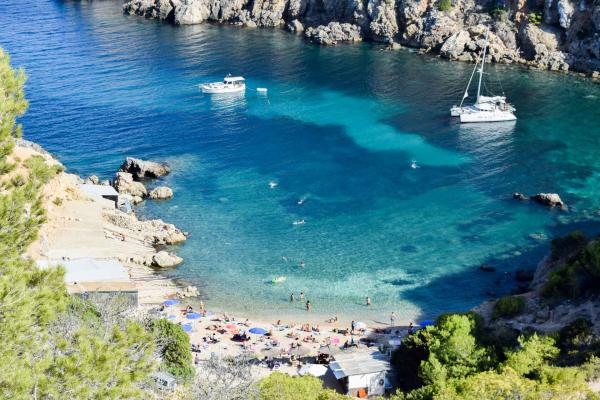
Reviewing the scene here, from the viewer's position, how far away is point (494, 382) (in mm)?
30875

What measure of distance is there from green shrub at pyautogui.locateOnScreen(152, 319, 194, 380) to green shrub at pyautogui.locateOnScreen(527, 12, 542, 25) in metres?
85.7

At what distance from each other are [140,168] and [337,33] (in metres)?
58.0

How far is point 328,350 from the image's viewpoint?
153ft

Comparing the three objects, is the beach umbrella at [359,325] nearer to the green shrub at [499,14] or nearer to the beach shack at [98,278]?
the beach shack at [98,278]

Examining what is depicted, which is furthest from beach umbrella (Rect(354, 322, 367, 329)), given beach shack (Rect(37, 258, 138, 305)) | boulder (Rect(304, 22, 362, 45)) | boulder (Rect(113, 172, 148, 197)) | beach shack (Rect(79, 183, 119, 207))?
boulder (Rect(304, 22, 362, 45))

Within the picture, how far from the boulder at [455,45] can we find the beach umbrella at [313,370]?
250 feet

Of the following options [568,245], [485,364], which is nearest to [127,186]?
[568,245]

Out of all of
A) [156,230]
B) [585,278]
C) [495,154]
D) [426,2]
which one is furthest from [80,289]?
[426,2]

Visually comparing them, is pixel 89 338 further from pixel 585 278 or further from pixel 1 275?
pixel 585 278

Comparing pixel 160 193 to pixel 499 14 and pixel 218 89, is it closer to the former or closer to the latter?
pixel 218 89

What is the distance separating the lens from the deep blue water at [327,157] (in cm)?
5731

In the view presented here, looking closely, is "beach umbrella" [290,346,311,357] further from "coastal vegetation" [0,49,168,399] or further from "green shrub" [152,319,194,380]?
"coastal vegetation" [0,49,168,399]

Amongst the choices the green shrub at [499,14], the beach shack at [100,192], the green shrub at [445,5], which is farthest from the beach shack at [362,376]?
the green shrub at [445,5]

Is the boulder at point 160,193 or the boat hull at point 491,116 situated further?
the boat hull at point 491,116
